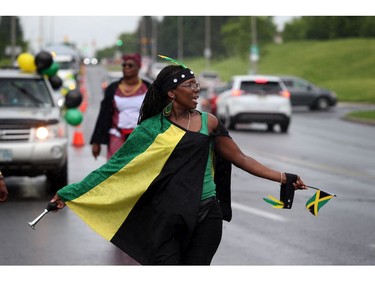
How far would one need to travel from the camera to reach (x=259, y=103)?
89.2 ft

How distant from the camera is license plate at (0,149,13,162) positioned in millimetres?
12291

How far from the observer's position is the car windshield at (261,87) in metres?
27.6

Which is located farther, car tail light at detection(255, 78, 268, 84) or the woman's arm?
car tail light at detection(255, 78, 268, 84)

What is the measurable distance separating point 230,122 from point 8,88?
576 inches

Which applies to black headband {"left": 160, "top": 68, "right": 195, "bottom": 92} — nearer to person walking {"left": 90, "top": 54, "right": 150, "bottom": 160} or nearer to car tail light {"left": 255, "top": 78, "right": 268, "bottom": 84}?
person walking {"left": 90, "top": 54, "right": 150, "bottom": 160}

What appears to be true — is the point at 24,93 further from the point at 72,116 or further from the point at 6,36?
the point at 6,36

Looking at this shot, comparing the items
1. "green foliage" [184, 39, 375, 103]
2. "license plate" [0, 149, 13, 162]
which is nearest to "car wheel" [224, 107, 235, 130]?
"license plate" [0, 149, 13, 162]

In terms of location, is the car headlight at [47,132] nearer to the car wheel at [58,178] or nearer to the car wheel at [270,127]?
the car wheel at [58,178]

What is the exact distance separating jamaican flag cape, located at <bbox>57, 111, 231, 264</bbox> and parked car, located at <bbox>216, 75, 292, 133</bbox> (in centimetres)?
2144

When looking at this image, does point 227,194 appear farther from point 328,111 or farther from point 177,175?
point 328,111

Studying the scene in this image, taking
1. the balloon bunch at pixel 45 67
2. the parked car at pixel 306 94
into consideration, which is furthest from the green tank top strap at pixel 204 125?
the parked car at pixel 306 94

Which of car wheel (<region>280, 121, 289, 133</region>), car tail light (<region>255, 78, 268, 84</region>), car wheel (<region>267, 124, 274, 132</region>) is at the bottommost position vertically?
car wheel (<region>267, 124, 274, 132</region>)

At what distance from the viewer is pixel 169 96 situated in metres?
5.61
